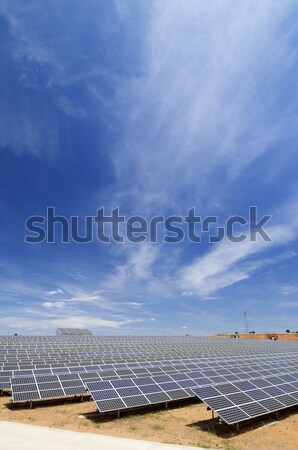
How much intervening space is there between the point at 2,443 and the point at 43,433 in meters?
1.68

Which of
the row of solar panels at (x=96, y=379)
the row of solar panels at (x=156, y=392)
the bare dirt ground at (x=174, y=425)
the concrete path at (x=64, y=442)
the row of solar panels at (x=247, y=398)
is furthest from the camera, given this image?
the row of solar panels at (x=96, y=379)

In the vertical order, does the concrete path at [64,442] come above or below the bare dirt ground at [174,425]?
above

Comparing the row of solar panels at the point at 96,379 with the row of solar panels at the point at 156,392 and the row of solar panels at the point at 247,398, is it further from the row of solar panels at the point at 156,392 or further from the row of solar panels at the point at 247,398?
the row of solar panels at the point at 247,398

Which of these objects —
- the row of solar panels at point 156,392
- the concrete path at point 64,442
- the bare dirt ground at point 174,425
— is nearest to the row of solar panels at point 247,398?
the row of solar panels at point 156,392

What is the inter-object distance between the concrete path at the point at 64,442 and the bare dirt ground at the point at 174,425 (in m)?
1.10

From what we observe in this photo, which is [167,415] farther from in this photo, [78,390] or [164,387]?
[78,390]

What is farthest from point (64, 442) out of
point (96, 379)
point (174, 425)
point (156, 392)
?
point (96, 379)

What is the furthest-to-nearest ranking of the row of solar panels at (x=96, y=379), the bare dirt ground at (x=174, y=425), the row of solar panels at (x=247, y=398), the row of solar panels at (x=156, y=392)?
the row of solar panels at (x=96, y=379)
the row of solar panels at (x=156, y=392)
the row of solar panels at (x=247, y=398)
the bare dirt ground at (x=174, y=425)

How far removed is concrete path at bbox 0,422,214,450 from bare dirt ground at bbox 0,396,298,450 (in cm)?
110

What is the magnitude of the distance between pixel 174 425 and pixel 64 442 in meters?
5.22

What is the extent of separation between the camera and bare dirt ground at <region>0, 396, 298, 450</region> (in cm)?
1045

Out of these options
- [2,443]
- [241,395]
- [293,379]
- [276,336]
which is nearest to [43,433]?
[2,443]

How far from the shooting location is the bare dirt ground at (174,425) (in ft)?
34.3

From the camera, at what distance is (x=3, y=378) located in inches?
709
